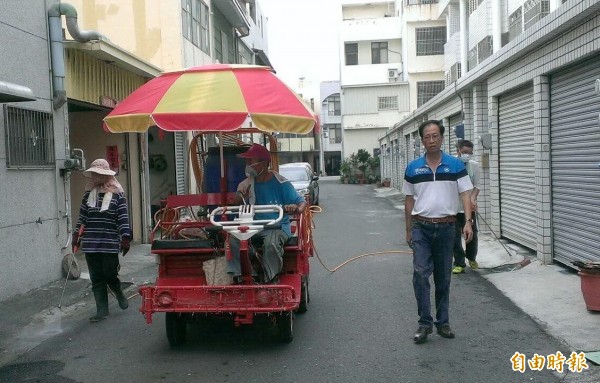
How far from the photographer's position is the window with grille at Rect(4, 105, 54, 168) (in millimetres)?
8086

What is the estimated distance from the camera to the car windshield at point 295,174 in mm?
22500

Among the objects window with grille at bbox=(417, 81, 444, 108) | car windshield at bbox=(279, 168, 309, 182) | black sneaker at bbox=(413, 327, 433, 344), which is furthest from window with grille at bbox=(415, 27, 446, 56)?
black sneaker at bbox=(413, 327, 433, 344)

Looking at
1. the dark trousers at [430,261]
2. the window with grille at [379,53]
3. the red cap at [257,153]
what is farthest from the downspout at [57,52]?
the window with grille at [379,53]

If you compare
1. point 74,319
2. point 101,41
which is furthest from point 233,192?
point 101,41

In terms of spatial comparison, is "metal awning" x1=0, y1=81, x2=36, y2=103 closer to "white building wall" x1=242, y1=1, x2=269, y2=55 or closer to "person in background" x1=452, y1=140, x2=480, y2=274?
"person in background" x1=452, y1=140, x2=480, y2=274

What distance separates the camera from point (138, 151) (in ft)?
45.7

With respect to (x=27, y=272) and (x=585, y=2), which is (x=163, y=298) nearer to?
(x=27, y=272)

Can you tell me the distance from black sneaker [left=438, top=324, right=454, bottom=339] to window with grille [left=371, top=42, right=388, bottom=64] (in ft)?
139

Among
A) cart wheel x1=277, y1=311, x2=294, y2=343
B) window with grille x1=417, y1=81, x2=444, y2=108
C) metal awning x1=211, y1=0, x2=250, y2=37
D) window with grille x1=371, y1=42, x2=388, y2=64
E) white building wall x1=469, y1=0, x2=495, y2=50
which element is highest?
window with grille x1=371, y1=42, x2=388, y2=64

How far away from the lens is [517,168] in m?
11.1

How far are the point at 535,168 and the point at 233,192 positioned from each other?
5.15m

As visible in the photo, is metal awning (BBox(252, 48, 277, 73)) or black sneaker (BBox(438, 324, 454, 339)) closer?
black sneaker (BBox(438, 324, 454, 339))

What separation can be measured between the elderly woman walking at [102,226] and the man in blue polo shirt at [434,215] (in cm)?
337

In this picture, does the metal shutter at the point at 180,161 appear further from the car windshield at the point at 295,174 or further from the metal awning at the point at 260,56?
the metal awning at the point at 260,56
